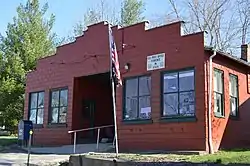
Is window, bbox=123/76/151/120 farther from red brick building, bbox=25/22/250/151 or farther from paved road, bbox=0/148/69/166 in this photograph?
paved road, bbox=0/148/69/166

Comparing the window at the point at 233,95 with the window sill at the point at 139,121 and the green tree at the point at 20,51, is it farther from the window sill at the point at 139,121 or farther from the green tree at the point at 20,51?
the green tree at the point at 20,51

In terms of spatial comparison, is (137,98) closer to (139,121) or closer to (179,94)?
(139,121)

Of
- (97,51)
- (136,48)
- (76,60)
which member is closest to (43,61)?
(76,60)

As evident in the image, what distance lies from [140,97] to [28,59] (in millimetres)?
23124

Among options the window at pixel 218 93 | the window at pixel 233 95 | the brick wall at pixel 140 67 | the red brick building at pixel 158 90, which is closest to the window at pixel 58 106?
the red brick building at pixel 158 90

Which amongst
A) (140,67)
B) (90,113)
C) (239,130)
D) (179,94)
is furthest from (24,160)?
(239,130)

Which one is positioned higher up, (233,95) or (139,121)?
(233,95)

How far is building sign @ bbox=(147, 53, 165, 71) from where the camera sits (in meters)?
17.0

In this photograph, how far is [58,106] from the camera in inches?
877

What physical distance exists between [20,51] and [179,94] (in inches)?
1013

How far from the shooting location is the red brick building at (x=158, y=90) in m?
15.9

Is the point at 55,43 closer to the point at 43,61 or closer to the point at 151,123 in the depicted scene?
the point at 43,61

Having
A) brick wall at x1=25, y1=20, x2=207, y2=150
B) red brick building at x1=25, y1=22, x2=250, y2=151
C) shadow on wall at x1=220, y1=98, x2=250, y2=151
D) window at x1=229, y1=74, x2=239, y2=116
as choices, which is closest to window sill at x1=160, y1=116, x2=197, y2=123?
red brick building at x1=25, y1=22, x2=250, y2=151

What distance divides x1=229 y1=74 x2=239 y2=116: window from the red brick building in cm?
4
